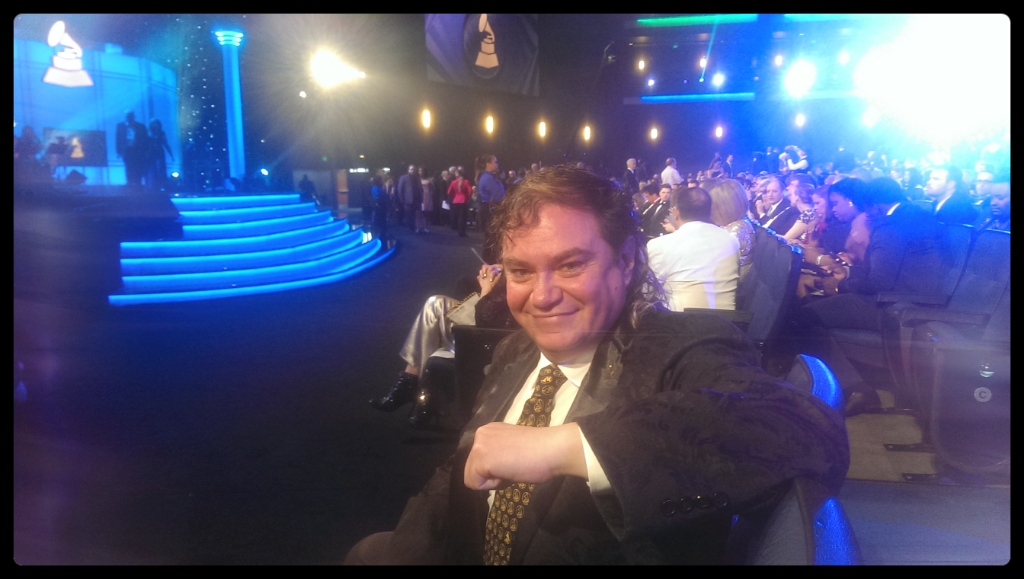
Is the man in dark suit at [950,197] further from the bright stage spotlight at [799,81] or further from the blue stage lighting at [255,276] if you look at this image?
the blue stage lighting at [255,276]

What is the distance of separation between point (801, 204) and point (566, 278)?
0.96 m

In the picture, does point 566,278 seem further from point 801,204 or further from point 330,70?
point 801,204

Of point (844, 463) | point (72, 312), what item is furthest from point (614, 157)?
point (72, 312)

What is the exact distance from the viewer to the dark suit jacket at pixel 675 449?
0.63 meters

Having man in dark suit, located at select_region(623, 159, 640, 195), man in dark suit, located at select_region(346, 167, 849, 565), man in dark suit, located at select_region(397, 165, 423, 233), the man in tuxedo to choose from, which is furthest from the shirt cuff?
the man in tuxedo

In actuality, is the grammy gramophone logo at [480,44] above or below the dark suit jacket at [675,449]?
above

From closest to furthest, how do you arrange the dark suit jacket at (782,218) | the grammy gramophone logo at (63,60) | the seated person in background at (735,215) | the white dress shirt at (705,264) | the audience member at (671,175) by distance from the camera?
the grammy gramophone logo at (63,60) → the audience member at (671,175) → the seated person in background at (735,215) → the dark suit jacket at (782,218) → the white dress shirt at (705,264)

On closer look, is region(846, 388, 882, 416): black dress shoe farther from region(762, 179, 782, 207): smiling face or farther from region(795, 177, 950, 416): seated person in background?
region(762, 179, 782, 207): smiling face

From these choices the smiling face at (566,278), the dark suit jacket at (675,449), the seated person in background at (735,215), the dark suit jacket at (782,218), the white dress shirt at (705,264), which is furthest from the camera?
the white dress shirt at (705,264)

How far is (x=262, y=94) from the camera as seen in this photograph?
1202 mm

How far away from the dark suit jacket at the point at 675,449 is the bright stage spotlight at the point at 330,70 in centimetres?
67

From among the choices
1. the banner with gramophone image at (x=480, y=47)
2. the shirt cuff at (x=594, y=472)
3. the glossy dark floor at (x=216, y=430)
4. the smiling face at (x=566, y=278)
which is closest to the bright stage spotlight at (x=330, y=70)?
the banner with gramophone image at (x=480, y=47)

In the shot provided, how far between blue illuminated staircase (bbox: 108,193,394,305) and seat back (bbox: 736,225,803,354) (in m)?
0.92

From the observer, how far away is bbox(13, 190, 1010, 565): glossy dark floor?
940 mm
